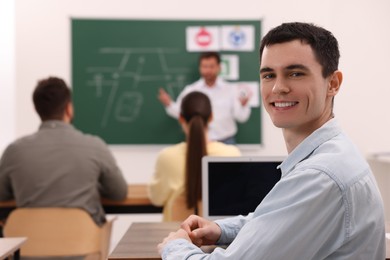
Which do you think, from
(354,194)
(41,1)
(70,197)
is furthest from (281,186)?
(41,1)

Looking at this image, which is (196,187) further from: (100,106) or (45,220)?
(100,106)

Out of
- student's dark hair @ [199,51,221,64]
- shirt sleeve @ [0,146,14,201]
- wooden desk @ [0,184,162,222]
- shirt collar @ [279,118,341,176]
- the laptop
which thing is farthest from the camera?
student's dark hair @ [199,51,221,64]

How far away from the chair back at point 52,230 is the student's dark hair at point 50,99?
54 centimetres

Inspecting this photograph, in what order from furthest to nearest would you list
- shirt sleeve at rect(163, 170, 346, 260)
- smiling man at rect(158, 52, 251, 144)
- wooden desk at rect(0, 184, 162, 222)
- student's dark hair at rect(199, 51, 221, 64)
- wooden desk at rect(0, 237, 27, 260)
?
1. smiling man at rect(158, 52, 251, 144)
2. student's dark hair at rect(199, 51, 221, 64)
3. wooden desk at rect(0, 184, 162, 222)
4. wooden desk at rect(0, 237, 27, 260)
5. shirt sleeve at rect(163, 170, 346, 260)

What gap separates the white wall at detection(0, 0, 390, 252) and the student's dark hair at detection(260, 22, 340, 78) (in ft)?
13.1

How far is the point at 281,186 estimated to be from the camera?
47.1 inches

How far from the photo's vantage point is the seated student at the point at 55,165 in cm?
295

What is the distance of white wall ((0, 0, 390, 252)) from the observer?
207 inches

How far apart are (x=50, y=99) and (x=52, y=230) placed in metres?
0.72

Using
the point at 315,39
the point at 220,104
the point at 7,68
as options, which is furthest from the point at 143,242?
the point at 7,68

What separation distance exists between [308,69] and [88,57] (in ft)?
14.1

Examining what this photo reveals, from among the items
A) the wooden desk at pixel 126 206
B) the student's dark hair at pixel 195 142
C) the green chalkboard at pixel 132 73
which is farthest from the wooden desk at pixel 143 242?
the green chalkboard at pixel 132 73

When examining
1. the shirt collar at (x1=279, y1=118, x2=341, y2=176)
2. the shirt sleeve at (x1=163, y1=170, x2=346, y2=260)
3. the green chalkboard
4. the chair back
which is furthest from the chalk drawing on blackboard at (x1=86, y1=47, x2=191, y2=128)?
the shirt sleeve at (x1=163, y1=170, x2=346, y2=260)

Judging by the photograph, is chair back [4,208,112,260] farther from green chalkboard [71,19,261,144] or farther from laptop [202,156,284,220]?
green chalkboard [71,19,261,144]
